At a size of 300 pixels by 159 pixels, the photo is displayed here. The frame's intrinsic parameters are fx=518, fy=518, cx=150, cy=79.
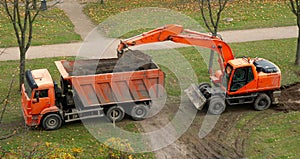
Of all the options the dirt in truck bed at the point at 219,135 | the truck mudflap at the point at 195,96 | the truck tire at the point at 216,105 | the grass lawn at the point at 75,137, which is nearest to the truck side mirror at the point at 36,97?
the grass lawn at the point at 75,137

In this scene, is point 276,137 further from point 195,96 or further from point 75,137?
point 75,137

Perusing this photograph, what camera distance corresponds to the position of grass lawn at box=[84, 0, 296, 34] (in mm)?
31344

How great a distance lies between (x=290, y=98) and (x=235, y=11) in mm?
14146

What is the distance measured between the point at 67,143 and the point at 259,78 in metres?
7.37

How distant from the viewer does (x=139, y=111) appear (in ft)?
62.4

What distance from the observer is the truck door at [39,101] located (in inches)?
701

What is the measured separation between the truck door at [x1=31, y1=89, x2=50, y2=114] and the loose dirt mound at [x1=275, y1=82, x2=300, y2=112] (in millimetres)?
8711

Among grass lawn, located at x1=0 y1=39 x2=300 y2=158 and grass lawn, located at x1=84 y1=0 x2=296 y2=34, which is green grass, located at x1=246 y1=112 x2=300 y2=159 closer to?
grass lawn, located at x1=0 y1=39 x2=300 y2=158

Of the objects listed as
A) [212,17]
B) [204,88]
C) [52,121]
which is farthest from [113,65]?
[212,17]

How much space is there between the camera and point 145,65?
18.9m

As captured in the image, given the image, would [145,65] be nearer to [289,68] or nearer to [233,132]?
[233,132]

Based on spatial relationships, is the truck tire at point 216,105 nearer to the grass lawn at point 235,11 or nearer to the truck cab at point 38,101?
the truck cab at point 38,101

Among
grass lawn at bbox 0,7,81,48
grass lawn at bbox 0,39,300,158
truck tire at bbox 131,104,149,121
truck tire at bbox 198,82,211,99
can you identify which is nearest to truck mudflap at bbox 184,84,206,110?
truck tire at bbox 198,82,211,99

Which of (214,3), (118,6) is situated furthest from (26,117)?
(214,3)
